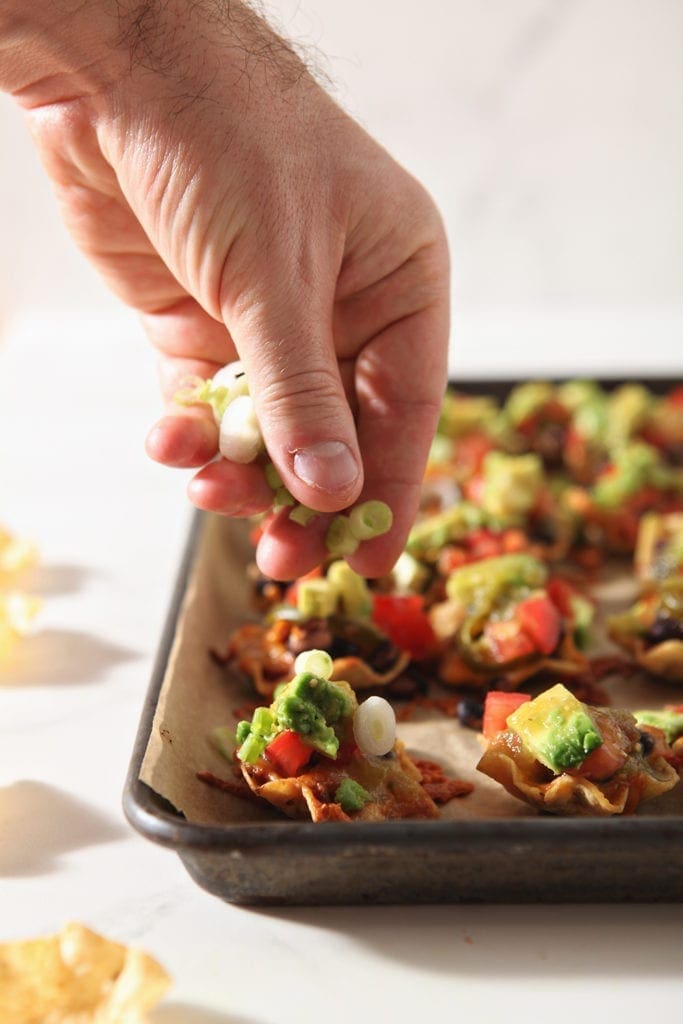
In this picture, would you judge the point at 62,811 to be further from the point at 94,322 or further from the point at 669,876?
the point at 94,322

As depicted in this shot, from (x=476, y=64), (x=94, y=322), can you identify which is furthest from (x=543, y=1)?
(x=94, y=322)

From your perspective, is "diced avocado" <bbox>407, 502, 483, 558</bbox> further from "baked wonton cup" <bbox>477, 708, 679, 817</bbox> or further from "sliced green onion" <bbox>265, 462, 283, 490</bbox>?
"baked wonton cup" <bbox>477, 708, 679, 817</bbox>

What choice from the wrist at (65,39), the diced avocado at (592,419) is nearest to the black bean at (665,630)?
the diced avocado at (592,419)

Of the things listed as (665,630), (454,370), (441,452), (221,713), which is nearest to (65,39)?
(221,713)

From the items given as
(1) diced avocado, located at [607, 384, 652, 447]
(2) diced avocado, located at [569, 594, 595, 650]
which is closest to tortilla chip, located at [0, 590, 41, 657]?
(2) diced avocado, located at [569, 594, 595, 650]

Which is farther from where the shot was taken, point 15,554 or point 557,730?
point 15,554

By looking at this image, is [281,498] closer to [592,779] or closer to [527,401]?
[592,779]
